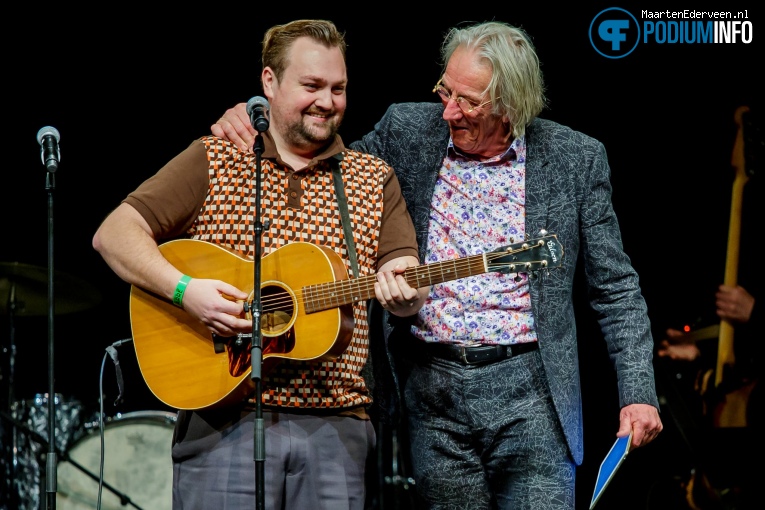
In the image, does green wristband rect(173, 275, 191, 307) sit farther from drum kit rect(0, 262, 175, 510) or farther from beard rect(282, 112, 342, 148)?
drum kit rect(0, 262, 175, 510)

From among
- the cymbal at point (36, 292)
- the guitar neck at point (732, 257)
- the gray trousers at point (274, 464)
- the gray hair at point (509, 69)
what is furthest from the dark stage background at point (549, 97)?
the gray trousers at point (274, 464)

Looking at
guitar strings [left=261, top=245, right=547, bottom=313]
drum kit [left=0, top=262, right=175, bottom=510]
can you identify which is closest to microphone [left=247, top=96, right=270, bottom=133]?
guitar strings [left=261, top=245, right=547, bottom=313]

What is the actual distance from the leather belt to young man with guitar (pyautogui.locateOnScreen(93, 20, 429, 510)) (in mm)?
285

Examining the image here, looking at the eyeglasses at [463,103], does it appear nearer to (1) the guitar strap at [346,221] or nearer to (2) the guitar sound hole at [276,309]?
(1) the guitar strap at [346,221]

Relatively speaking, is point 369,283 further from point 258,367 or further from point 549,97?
point 549,97

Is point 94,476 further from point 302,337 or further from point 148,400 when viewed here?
point 302,337

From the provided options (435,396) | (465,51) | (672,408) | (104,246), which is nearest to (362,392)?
(435,396)

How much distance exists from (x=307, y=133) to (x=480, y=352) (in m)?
0.95

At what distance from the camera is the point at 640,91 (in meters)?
5.33

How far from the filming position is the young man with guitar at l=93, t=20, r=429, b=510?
2900 millimetres

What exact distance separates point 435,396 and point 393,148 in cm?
96

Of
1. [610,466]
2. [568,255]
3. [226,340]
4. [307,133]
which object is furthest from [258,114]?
[610,466]

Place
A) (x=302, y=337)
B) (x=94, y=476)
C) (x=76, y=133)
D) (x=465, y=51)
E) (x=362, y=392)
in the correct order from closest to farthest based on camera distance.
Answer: (x=302, y=337)
(x=362, y=392)
(x=465, y=51)
(x=94, y=476)
(x=76, y=133)

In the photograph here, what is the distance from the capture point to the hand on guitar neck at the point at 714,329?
4.91 meters
